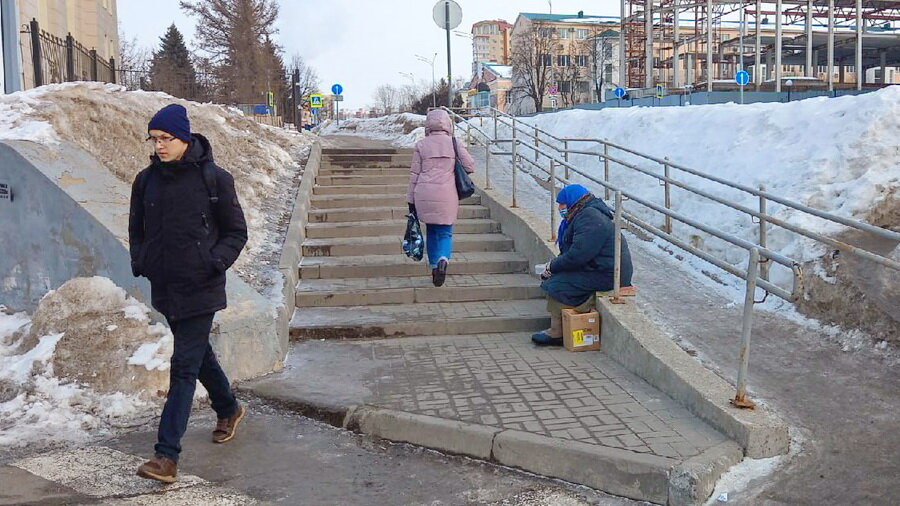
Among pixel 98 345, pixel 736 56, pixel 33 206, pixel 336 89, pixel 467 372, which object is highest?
pixel 736 56

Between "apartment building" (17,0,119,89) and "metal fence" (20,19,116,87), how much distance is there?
16.7 feet

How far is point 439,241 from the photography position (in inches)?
282

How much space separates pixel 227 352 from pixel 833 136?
688 cm

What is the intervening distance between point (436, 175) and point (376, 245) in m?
1.43

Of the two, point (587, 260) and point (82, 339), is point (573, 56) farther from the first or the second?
point (82, 339)

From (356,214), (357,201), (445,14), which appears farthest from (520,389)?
(445,14)

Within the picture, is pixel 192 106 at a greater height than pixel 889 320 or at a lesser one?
greater

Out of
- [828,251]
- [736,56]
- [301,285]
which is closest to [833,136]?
[828,251]

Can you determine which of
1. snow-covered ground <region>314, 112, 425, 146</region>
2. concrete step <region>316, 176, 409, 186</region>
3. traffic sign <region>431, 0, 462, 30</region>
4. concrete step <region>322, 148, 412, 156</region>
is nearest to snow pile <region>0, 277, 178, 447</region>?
concrete step <region>316, 176, 409, 186</region>

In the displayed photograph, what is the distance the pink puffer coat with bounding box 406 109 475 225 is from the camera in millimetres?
7008

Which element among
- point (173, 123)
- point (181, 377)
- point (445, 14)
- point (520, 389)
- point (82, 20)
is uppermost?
point (82, 20)

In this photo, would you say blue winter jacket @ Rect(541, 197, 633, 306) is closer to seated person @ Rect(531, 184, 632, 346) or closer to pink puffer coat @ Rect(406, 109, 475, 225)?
seated person @ Rect(531, 184, 632, 346)

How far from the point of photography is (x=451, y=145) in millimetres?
7195

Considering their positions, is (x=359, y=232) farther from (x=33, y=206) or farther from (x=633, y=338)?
(x=633, y=338)
